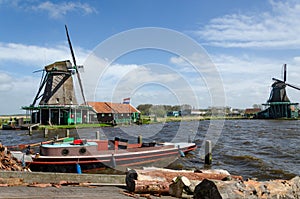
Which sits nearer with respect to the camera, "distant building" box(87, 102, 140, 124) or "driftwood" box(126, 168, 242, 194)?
"driftwood" box(126, 168, 242, 194)

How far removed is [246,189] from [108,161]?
1204cm

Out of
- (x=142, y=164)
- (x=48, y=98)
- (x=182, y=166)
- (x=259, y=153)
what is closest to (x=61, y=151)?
(x=142, y=164)

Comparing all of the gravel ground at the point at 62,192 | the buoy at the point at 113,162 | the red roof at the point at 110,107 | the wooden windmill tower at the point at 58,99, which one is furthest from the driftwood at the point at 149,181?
the red roof at the point at 110,107

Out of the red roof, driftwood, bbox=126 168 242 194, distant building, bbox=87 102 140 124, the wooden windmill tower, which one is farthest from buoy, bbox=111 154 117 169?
the red roof

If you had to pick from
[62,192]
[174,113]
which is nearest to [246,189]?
[62,192]

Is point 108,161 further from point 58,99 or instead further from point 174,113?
point 174,113

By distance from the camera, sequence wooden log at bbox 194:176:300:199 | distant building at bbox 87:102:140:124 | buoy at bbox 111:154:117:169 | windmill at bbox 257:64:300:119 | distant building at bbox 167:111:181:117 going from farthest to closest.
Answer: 1. distant building at bbox 167:111:181:117
2. windmill at bbox 257:64:300:119
3. distant building at bbox 87:102:140:124
4. buoy at bbox 111:154:117:169
5. wooden log at bbox 194:176:300:199

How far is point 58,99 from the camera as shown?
51.3 metres

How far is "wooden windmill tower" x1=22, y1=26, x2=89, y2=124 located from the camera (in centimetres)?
5031

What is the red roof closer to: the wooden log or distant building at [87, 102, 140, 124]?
distant building at [87, 102, 140, 124]

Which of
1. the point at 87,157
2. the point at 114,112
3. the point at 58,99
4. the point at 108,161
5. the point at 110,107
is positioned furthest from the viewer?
the point at 110,107

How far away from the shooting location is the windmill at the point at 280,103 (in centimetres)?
9188

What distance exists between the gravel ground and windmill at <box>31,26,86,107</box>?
46.7 metres

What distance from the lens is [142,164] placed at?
59.9 feet
